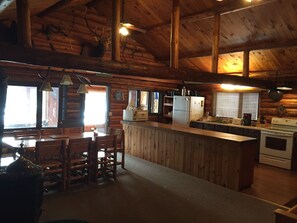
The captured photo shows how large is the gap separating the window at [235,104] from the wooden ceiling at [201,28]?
0.81 meters

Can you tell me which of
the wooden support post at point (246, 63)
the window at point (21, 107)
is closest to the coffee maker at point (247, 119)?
the wooden support post at point (246, 63)

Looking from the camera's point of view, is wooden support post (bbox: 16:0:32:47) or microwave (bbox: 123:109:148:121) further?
microwave (bbox: 123:109:148:121)

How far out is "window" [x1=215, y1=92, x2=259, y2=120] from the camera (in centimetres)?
759

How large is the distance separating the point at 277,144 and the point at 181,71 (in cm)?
322

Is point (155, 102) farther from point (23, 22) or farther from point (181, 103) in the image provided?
point (23, 22)

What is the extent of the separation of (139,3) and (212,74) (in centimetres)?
277

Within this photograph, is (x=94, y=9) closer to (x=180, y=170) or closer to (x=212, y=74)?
(x=212, y=74)

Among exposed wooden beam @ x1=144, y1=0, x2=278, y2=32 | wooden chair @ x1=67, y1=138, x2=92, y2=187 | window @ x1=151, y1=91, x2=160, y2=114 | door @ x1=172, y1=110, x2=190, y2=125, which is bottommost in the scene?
wooden chair @ x1=67, y1=138, x2=92, y2=187

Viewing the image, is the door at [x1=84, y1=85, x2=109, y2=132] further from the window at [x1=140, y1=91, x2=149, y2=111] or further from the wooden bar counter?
the wooden bar counter

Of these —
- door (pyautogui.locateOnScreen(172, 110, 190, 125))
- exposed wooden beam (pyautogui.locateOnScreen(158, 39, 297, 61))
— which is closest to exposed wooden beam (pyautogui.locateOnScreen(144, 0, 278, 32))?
exposed wooden beam (pyautogui.locateOnScreen(158, 39, 297, 61))

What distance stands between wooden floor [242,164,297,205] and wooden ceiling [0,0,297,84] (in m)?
2.61

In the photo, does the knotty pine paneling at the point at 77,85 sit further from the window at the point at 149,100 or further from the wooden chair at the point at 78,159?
the wooden chair at the point at 78,159

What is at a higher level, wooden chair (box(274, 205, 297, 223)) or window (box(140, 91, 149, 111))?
window (box(140, 91, 149, 111))

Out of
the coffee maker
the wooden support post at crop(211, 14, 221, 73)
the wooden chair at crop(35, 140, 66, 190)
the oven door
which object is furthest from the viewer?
the coffee maker
